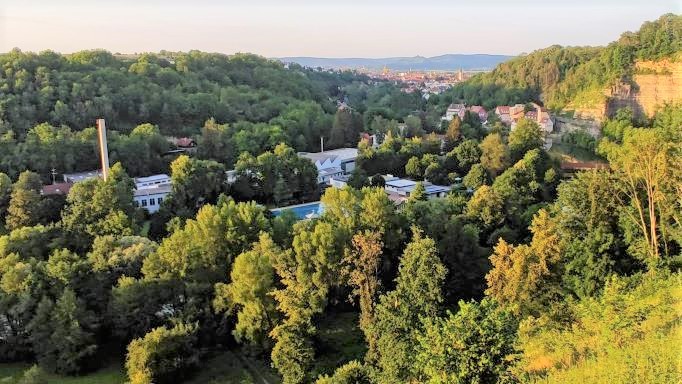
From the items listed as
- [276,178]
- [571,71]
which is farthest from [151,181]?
[571,71]

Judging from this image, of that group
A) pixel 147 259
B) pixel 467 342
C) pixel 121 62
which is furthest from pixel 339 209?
pixel 121 62

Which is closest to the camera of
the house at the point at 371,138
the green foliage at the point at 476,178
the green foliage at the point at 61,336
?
the green foliage at the point at 61,336

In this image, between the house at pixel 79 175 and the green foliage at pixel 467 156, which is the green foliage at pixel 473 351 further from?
the house at pixel 79 175

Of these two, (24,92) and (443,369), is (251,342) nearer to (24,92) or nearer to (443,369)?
(443,369)

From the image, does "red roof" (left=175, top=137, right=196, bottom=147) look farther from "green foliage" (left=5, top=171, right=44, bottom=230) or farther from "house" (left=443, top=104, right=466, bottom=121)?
"house" (left=443, top=104, right=466, bottom=121)

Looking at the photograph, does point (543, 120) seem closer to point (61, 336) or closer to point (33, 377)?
point (61, 336)

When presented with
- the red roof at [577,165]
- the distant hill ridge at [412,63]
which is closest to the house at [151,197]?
the red roof at [577,165]
